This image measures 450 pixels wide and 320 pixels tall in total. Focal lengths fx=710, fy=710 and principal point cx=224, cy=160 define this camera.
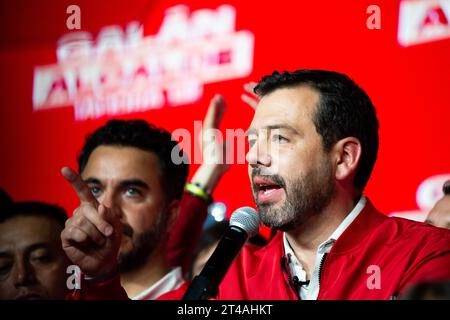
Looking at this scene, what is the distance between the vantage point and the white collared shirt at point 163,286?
2186 millimetres

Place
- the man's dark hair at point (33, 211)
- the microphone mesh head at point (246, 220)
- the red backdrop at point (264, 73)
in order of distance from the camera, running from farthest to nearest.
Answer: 1. the red backdrop at point (264, 73)
2. the man's dark hair at point (33, 211)
3. the microphone mesh head at point (246, 220)

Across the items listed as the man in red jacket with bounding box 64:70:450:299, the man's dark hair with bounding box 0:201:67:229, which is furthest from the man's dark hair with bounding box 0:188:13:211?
the man in red jacket with bounding box 64:70:450:299

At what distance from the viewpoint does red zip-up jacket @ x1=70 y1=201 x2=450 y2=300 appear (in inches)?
61.5

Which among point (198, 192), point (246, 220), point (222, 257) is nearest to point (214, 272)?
point (222, 257)

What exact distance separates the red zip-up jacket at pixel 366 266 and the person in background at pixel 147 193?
1.53 feet

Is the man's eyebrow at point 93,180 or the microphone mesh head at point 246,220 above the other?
the microphone mesh head at point 246,220

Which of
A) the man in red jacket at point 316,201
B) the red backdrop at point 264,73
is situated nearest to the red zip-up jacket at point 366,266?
the man in red jacket at point 316,201

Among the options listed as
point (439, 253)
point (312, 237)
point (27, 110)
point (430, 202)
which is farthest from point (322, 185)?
point (27, 110)

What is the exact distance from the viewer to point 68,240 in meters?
1.63

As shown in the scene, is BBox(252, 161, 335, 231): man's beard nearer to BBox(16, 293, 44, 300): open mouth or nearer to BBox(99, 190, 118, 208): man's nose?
BBox(99, 190, 118, 208): man's nose

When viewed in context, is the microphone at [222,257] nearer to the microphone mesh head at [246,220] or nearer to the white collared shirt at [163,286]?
the microphone mesh head at [246,220]

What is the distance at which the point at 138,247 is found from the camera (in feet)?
7.34
